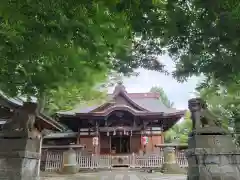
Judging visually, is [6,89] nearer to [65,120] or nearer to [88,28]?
[88,28]

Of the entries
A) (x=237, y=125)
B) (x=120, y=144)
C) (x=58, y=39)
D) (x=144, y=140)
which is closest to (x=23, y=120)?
(x=58, y=39)

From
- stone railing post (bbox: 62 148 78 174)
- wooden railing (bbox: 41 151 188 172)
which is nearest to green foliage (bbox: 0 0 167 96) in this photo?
stone railing post (bbox: 62 148 78 174)

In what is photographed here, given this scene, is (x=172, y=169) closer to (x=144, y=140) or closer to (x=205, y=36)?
(x=144, y=140)

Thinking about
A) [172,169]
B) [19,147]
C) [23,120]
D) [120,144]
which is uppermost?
[23,120]

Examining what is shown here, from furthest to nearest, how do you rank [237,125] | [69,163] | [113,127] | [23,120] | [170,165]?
[113,127] < [170,165] < [69,163] < [237,125] < [23,120]

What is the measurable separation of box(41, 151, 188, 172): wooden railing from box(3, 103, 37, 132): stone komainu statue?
11.3 metres

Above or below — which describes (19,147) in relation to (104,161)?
above

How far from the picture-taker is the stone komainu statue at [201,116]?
8.23 m

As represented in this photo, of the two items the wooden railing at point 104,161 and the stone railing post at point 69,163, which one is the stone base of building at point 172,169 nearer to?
the wooden railing at point 104,161

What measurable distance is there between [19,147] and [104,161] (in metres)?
12.5

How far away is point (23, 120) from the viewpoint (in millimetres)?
7414

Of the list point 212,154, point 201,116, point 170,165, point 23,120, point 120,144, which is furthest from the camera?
point 120,144

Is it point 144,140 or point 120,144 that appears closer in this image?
point 144,140

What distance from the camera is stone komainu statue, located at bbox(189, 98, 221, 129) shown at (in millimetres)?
8227
